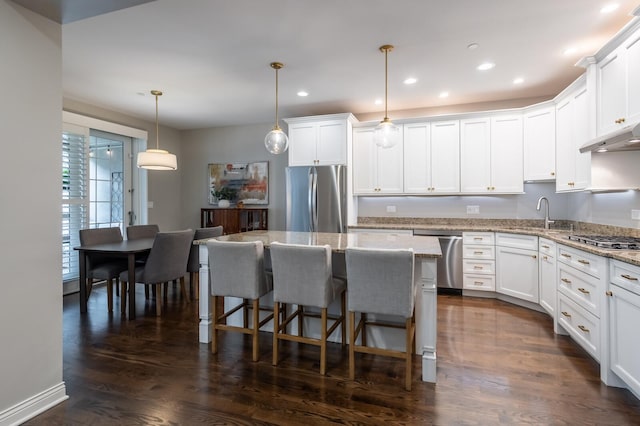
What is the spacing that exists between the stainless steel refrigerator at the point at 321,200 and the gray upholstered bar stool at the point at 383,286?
2.37 metres

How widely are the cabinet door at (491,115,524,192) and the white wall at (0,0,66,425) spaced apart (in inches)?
178

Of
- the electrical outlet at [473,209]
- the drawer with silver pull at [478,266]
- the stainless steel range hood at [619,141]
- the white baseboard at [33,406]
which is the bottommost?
the white baseboard at [33,406]

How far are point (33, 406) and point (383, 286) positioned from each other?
84.1 inches

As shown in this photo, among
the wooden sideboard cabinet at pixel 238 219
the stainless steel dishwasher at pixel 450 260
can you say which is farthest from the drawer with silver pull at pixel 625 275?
the wooden sideboard cabinet at pixel 238 219

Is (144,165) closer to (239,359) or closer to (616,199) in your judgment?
(239,359)

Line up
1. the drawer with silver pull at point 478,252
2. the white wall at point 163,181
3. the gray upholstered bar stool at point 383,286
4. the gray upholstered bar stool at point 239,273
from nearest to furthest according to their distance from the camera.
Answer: the gray upholstered bar stool at point 383,286
the gray upholstered bar stool at point 239,273
the drawer with silver pull at point 478,252
the white wall at point 163,181

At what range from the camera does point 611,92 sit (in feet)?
8.67

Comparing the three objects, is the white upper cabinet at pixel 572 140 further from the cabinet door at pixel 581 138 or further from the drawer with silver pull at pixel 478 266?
the drawer with silver pull at pixel 478 266

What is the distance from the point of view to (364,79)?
3793 millimetres

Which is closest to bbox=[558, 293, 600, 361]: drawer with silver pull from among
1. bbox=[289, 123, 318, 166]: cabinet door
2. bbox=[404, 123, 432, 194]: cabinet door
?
bbox=[404, 123, 432, 194]: cabinet door

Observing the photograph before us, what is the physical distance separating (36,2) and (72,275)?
3875 mm

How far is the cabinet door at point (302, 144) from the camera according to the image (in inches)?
191

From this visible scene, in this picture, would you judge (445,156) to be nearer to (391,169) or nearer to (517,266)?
(391,169)

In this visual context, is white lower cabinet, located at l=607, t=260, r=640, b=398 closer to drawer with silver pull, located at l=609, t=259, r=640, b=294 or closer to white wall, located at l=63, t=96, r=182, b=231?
drawer with silver pull, located at l=609, t=259, r=640, b=294
